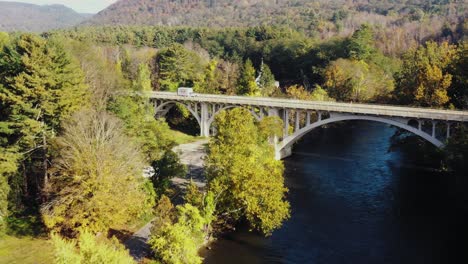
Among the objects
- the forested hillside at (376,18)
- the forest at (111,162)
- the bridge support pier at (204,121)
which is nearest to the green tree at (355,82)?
the forest at (111,162)

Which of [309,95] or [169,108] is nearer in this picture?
[169,108]

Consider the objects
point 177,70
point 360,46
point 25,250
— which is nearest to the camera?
point 25,250

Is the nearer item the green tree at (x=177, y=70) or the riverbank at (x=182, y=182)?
the riverbank at (x=182, y=182)

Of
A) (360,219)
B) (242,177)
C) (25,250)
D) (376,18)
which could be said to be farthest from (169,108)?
(376,18)

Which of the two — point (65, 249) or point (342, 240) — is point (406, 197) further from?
point (65, 249)

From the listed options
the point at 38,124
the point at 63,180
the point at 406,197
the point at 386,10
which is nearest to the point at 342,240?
the point at 406,197

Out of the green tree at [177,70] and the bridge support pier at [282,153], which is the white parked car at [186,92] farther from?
the bridge support pier at [282,153]

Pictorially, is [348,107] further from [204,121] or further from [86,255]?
[86,255]
